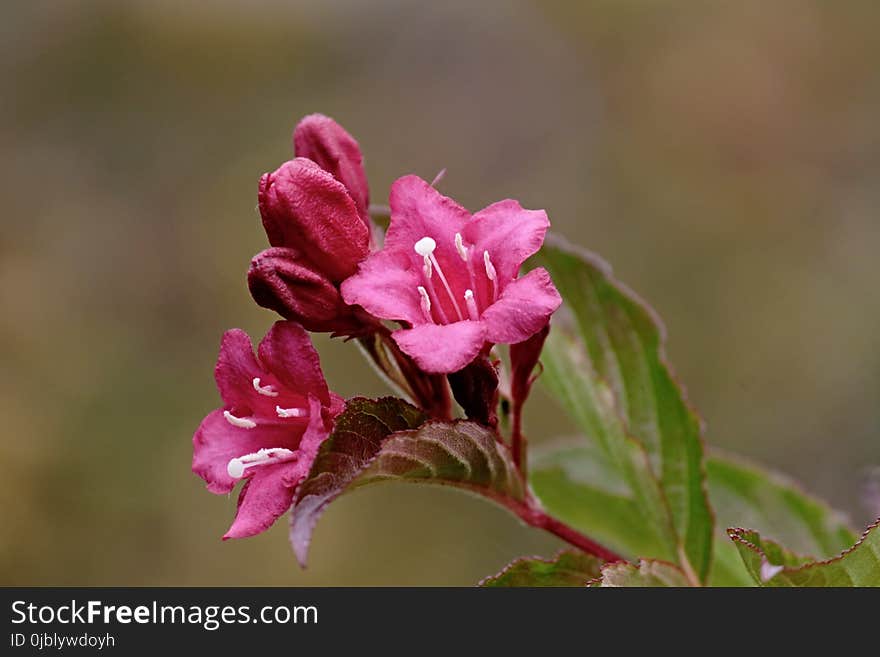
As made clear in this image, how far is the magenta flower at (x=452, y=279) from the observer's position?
3.63ft

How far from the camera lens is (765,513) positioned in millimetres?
1813

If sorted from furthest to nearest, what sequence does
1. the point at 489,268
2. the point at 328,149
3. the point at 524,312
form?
the point at 328,149, the point at 489,268, the point at 524,312

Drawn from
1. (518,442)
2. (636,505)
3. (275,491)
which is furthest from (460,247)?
(636,505)

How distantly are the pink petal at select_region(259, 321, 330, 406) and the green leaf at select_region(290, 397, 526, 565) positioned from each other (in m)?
0.11

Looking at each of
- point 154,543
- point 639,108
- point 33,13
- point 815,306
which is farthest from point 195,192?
point 815,306

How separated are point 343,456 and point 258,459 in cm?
19

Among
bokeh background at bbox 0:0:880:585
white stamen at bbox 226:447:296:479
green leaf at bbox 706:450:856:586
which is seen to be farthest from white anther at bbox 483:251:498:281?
bokeh background at bbox 0:0:880:585

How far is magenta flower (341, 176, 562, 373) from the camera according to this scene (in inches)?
43.5

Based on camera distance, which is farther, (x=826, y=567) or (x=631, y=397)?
(x=631, y=397)

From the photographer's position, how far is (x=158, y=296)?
4.66m

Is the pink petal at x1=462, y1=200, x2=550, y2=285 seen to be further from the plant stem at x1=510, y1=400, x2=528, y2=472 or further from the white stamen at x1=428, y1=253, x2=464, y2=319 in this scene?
the plant stem at x1=510, y1=400, x2=528, y2=472

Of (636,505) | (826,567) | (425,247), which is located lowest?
(826,567)

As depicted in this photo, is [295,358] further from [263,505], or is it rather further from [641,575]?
[641,575]

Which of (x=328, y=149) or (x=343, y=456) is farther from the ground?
(x=328, y=149)
